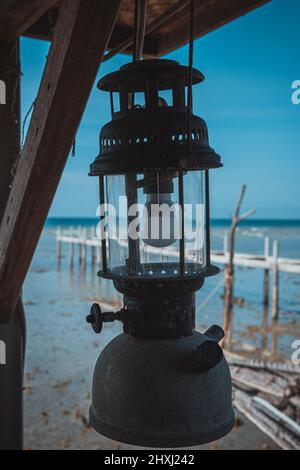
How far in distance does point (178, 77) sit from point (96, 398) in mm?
842

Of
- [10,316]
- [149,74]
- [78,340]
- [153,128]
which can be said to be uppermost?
[149,74]

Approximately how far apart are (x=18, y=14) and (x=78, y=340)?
43.0ft

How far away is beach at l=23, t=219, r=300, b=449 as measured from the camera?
27.7 ft

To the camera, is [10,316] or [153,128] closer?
[153,128]

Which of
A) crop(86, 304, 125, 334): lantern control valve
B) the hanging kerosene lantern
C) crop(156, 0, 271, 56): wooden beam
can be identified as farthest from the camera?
crop(156, 0, 271, 56): wooden beam

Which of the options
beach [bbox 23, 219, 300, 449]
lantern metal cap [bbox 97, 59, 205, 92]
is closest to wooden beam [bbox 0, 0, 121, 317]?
lantern metal cap [bbox 97, 59, 205, 92]

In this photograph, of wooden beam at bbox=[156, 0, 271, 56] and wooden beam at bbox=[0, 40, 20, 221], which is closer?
wooden beam at bbox=[156, 0, 271, 56]

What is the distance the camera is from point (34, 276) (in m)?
30.2

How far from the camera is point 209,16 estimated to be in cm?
244

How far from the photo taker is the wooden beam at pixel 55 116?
50.1 inches

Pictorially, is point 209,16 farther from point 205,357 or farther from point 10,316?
point 205,357

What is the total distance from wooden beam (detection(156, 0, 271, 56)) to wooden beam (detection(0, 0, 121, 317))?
106 cm

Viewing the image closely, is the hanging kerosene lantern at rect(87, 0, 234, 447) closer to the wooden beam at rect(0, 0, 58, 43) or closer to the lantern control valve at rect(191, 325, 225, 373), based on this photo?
the lantern control valve at rect(191, 325, 225, 373)

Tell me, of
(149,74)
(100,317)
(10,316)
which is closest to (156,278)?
(100,317)
